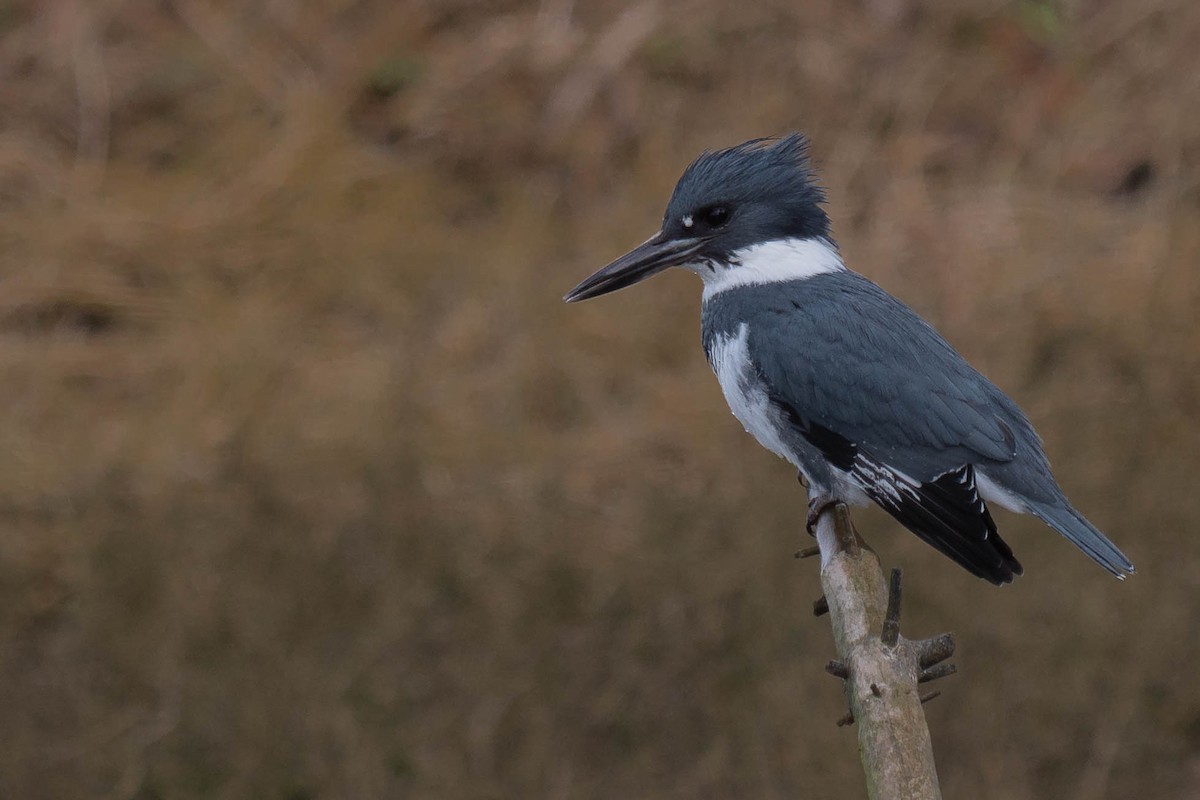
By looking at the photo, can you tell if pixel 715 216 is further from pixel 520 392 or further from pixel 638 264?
pixel 520 392

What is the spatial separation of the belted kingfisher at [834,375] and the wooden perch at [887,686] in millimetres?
222

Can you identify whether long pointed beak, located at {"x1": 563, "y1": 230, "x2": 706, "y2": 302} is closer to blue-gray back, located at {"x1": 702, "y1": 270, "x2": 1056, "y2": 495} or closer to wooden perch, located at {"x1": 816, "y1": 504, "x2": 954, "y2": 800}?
blue-gray back, located at {"x1": 702, "y1": 270, "x2": 1056, "y2": 495}

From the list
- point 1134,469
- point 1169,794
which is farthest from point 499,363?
point 1169,794

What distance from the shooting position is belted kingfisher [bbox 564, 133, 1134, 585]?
1928 mm

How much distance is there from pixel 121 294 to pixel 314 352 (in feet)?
1.99

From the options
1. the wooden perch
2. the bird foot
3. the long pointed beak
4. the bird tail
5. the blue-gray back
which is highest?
the long pointed beak

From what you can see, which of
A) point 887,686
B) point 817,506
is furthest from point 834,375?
point 887,686

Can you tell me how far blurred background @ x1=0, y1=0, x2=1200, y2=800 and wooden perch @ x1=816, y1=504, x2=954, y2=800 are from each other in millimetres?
2080

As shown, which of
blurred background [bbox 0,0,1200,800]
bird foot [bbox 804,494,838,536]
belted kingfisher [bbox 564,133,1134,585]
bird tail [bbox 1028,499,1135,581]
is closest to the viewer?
bird tail [bbox 1028,499,1135,581]

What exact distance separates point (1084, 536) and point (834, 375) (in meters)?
0.37

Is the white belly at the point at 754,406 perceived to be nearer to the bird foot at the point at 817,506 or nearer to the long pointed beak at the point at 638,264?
the bird foot at the point at 817,506

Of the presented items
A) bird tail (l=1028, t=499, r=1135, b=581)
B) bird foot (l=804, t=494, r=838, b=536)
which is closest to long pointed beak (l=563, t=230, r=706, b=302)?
bird foot (l=804, t=494, r=838, b=536)

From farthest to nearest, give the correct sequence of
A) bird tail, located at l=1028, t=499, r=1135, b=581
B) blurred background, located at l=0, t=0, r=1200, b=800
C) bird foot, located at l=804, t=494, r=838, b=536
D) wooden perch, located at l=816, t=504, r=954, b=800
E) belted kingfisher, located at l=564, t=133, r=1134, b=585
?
blurred background, located at l=0, t=0, r=1200, b=800 < bird foot, located at l=804, t=494, r=838, b=536 < belted kingfisher, located at l=564, t=133, r=1134, b=585 < bird tail, located at l=1028, t=499, r=1135, b=581 < wooden perch, located at l=816, t=504, r=954, b=800

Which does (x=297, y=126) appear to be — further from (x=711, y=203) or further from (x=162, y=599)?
(x=711, y=203)
